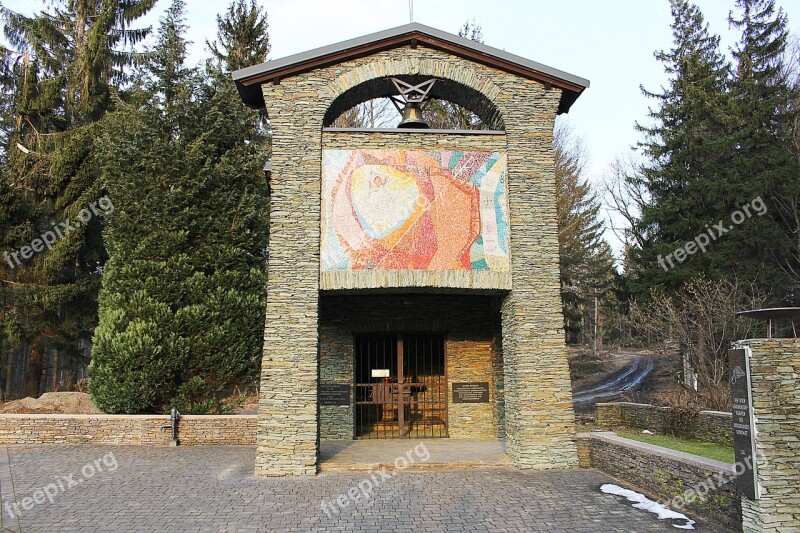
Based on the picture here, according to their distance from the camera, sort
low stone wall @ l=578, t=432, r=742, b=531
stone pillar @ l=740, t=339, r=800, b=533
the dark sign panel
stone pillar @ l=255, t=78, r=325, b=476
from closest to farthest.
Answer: stone pillar @ l=740, t=339, r=800, b=533 → the dark sign panel → low stone wall @ l=578, t=432, r=742, b=531 → stone pillar @ l=255, t=78, r=325, b=476

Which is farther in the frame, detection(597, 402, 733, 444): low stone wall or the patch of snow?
detection(597, 402, 733, 444): low stone wall

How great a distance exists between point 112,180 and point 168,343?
4.68 meters

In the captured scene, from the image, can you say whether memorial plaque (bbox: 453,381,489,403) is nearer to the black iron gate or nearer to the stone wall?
the stone wall

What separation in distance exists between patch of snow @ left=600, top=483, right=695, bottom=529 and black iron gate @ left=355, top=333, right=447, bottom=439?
4.83 m

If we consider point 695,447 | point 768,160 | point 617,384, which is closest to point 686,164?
point 768,160

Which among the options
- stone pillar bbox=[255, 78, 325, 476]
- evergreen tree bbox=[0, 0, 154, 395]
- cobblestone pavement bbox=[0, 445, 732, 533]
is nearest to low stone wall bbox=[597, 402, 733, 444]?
cobblestone pavement bbox=[0, 445, 732, 533]

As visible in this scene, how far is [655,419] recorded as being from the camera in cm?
1320

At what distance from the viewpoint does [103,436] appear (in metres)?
12.0

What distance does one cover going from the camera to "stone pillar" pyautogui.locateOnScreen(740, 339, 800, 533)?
5.50 meters

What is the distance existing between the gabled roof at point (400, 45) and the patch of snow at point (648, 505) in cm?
726

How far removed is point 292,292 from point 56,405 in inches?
384

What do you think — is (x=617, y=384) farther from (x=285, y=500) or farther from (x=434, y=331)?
(x=285, y=500)

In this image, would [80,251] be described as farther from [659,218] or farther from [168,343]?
[659,218]

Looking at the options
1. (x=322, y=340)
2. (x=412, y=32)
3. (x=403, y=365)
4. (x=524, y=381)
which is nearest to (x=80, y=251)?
(x=322, y=340)
